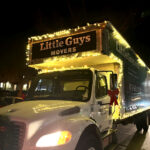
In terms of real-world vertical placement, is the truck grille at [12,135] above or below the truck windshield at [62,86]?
below

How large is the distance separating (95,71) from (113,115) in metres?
1.76

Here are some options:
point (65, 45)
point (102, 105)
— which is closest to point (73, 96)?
point (102, 105)

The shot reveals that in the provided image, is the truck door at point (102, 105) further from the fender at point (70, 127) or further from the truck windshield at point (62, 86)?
the fender at point (70, 127)

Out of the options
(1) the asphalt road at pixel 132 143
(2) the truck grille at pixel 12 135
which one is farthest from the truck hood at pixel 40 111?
(1) the asphalt road at pixel 132 143

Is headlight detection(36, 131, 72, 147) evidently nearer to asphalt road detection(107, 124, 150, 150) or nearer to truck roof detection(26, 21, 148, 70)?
truck roof detection(26, 21, 148, 70)

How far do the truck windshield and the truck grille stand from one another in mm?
1297

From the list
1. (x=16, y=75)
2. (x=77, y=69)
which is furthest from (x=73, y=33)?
(x=16, y=75)

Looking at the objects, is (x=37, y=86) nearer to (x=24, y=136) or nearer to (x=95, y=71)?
(x=95, y=71)

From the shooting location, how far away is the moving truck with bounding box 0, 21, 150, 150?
269 centimetres

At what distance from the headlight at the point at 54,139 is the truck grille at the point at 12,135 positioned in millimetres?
277

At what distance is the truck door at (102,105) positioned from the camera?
4.10 meters

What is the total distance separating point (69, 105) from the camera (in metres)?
3.39

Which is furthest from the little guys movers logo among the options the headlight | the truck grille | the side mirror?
the truck grille

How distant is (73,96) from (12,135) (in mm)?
1588
